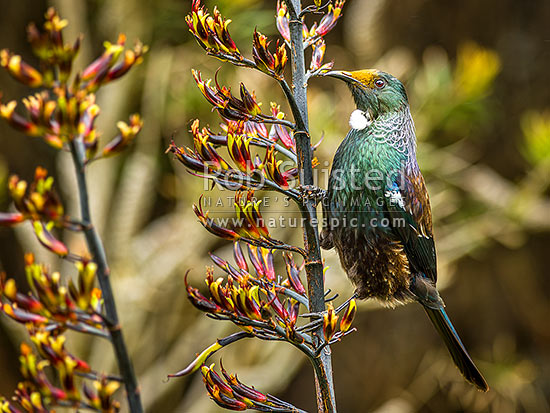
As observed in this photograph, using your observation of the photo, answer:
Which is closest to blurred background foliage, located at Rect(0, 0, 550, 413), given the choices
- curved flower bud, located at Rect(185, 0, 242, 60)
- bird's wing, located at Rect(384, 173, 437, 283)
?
bird's wing, located at Rect(384, 173, 437, 283)

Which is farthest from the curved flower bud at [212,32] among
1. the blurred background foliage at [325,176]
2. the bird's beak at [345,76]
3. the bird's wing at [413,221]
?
the blurred background foliage at [325,176]

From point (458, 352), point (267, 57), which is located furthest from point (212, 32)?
point (458, 352)

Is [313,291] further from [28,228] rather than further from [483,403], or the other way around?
[483,403]

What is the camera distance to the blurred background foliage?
93.8 inches

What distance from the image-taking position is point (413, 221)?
112 centimetres

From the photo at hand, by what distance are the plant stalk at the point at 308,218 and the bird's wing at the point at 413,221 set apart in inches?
13.7

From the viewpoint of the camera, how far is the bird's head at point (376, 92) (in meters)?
1.08

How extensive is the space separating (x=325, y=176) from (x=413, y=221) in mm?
905

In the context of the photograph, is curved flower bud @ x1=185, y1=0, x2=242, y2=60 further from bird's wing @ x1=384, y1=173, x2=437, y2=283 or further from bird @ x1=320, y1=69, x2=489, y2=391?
bird's wing @ x1=384, y1=173, x2=437, y2=283

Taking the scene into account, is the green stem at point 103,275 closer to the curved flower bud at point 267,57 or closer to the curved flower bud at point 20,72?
the curved flower bud at point 20,72

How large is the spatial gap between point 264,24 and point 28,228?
1252 millimetres

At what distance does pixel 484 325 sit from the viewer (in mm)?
3072

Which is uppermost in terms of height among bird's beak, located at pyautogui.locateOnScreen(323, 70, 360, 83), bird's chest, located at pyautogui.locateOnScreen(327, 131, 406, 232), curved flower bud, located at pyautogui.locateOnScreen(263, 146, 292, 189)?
bird's beak, located at pyautogui.locateOnScreen(323, 70, 360, 83)

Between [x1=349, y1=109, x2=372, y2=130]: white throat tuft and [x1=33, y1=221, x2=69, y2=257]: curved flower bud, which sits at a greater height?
[x1=33, y1=221, x2=69, y2=257]: curved flower bud
